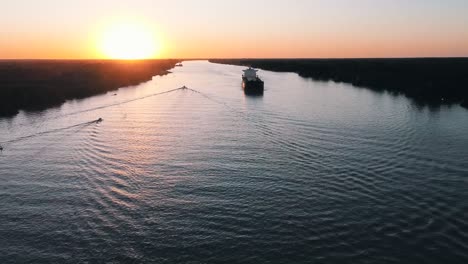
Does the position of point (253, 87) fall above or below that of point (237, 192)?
above

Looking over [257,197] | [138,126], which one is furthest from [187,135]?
[257,197]

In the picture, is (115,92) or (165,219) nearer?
(165,219)

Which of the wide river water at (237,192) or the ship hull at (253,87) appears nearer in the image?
the wide river water at (237,192)

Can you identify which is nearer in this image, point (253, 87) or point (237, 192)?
point (237, 192)

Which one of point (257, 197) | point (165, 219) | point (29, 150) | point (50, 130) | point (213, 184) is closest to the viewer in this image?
point (165, 219)

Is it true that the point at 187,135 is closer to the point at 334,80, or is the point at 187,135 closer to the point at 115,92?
the point at 115,92

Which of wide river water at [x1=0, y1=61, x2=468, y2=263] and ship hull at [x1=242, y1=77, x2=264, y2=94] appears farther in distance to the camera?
ship hull at [x1=242, y1=77, x2=264, y2=94]

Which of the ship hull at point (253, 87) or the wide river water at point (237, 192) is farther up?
the ship hull at point (253, 87)

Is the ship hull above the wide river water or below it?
above
